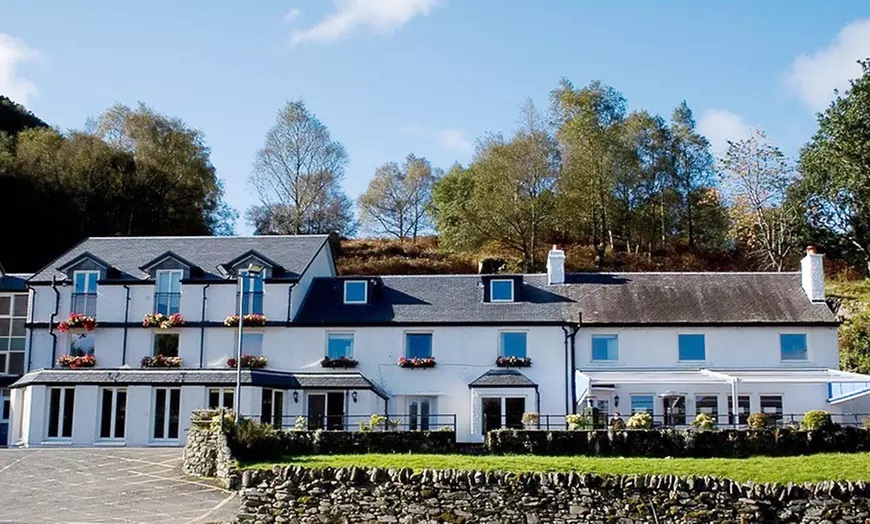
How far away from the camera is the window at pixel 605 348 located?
40.5 meters

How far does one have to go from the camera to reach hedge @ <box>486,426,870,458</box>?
28.7 metres

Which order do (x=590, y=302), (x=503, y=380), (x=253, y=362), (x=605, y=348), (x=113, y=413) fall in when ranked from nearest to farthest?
(x=113, y=413)
(x=503, y=380)
(x=605, y=348)
(x=253, y=362)
(x=590, y=302)

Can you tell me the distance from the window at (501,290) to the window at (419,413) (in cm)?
512

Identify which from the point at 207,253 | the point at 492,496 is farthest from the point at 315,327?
the point at 492,496

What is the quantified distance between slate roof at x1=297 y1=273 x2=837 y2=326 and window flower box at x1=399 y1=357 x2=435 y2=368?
153cm

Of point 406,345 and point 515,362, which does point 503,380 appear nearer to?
point 515,362

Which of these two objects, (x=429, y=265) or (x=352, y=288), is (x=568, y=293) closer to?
(x=352, y=288)

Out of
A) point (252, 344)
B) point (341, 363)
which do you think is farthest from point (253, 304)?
point (341, 363)

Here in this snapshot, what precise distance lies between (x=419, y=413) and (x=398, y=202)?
43293 millimetres

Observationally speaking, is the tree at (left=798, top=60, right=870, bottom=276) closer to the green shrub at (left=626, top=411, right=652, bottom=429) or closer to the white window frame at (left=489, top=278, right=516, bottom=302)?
the white window frame at (left=489, top=278, right=516, bottom=302)

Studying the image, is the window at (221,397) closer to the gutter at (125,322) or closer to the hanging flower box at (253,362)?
the hanging flower box at (253,362)

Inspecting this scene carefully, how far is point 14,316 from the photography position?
148 ft

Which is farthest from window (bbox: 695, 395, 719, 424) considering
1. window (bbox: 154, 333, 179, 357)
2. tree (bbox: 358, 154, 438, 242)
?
tree (bbox: 358, 154, 438, 242)

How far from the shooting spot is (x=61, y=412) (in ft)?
126
